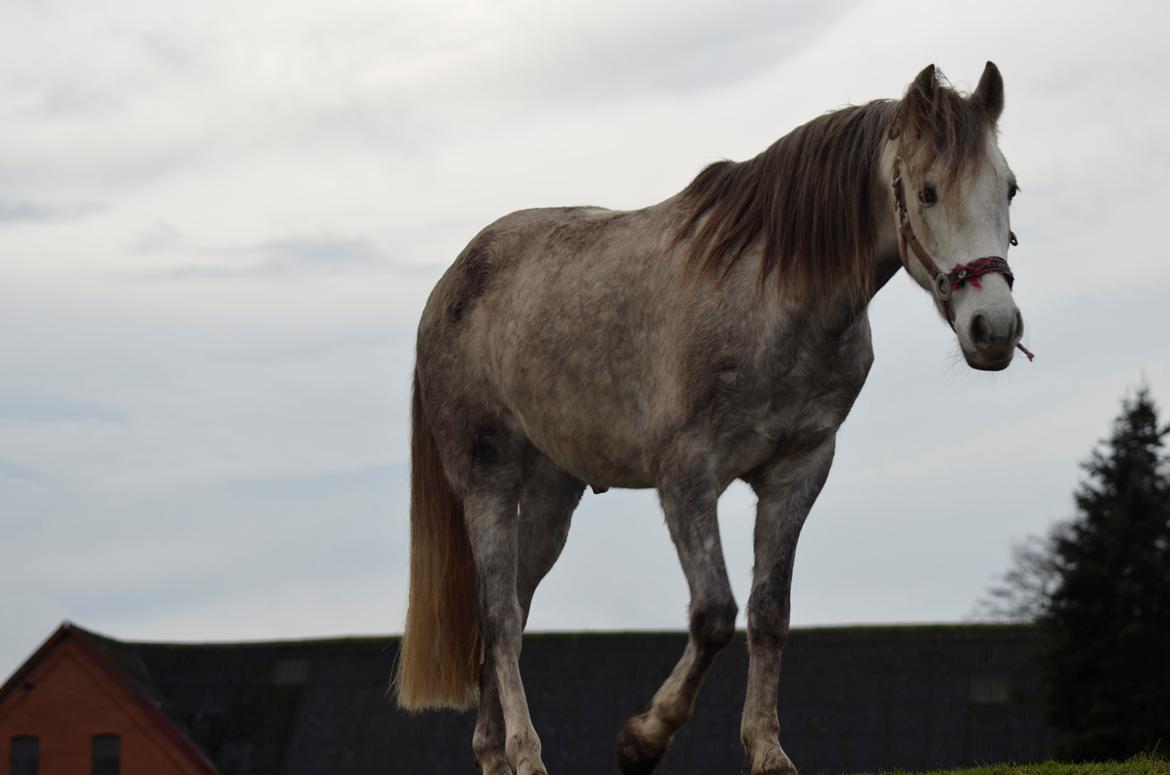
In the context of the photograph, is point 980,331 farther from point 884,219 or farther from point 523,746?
point 523,746

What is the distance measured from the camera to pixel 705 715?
38.8 metres

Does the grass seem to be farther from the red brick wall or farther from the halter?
the red brick wall

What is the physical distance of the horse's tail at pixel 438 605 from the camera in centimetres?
1020

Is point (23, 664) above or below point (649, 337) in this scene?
above

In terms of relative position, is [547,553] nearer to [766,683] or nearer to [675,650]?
[766,683]

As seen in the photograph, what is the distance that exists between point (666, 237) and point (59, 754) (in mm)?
43233

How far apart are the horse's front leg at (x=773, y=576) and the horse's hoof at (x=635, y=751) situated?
42cm

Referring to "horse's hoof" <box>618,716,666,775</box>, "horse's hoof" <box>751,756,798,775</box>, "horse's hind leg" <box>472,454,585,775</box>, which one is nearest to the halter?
"horse's hoof" <box>751,756,798,775</box>

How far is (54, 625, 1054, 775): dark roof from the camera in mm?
38594

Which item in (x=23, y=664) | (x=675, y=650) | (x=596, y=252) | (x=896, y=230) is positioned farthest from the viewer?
(x=23, y=664)

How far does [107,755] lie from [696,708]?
1803 cm

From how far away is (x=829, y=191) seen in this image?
828cm

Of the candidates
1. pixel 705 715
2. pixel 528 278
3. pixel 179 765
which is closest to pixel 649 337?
pixel 528 278

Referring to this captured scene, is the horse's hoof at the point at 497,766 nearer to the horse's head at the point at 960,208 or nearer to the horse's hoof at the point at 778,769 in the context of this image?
the horse's hoof at the point at 778,769
